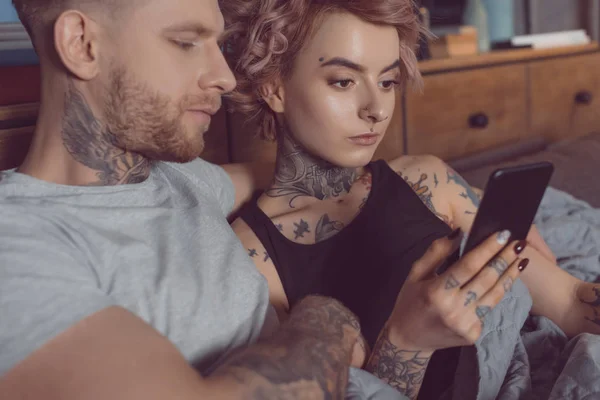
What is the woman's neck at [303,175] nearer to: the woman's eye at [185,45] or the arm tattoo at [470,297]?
the woman's eye at [185,45]

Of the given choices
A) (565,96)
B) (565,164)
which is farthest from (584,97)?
(565,164)

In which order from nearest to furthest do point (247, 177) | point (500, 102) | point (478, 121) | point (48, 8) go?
point (48, 8) < point (247, 177) < point (478, 121) < point (500, 102)

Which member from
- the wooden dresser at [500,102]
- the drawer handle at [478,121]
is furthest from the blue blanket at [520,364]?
the drawer handle at [478,121]

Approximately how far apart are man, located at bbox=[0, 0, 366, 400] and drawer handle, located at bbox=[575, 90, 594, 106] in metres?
1.96

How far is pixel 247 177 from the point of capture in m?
1.36

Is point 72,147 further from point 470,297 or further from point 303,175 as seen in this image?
point 470,297

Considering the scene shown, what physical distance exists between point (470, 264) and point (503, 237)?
0.20ft

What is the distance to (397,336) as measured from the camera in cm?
91

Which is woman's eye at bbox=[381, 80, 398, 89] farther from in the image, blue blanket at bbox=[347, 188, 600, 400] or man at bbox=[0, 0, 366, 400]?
blue blanket at bbox=[347, 188, 600, 400]

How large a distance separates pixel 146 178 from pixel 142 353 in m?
0.40

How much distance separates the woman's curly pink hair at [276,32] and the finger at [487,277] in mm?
513

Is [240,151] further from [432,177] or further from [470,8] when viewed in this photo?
[470,8]

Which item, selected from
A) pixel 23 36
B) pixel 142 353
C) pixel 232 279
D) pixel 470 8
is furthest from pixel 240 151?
pixel 470 8

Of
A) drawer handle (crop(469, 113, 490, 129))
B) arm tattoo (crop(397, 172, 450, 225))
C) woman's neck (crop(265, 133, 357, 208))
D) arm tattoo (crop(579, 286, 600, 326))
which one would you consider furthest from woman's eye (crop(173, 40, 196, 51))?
drawer handle (crop(469, 113, 490, 129))
